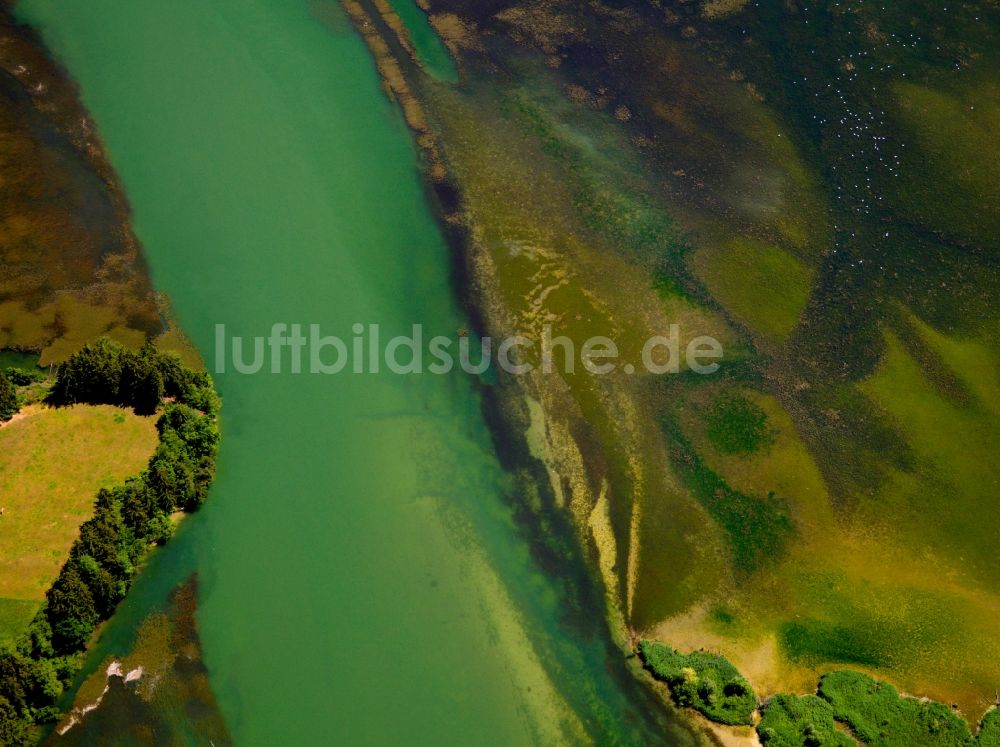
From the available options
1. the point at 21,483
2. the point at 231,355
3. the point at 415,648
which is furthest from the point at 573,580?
the point at 21,483

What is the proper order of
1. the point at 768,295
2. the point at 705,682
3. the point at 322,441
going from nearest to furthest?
the point at 705,682
the point at 322,441
the point at 768,295

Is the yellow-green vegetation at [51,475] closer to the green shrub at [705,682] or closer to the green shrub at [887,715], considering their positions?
the green shrub at [705,682]

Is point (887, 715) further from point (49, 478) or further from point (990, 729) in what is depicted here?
point (49, 478)

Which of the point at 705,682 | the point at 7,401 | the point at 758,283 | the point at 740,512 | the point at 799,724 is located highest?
the point at 7,401

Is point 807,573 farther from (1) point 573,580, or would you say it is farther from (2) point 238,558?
(2) point 238,558

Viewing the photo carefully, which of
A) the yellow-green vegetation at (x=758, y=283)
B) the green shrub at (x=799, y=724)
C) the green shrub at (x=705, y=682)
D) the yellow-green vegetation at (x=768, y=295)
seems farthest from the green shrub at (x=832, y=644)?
the yellow-green vegetation at (x=758, y=283)

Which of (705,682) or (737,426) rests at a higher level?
(737,426)

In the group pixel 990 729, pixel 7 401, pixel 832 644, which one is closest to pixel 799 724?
pixel 832 644

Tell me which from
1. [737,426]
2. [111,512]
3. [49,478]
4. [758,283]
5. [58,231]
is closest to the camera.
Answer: [111,512]
